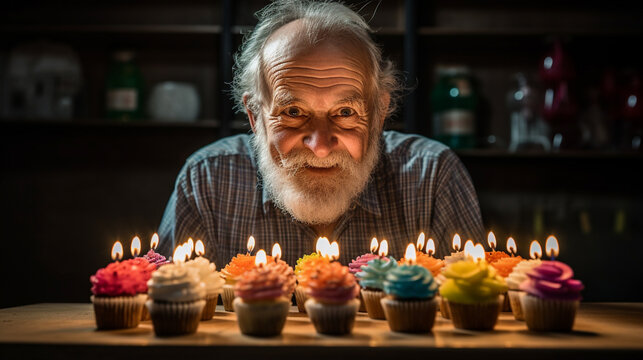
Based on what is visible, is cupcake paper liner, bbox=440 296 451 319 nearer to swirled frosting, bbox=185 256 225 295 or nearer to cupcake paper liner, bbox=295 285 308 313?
cupcake paper liner, bbox=295 285 308 313

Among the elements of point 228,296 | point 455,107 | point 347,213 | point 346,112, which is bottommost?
point 228,296

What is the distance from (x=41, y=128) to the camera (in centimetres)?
418

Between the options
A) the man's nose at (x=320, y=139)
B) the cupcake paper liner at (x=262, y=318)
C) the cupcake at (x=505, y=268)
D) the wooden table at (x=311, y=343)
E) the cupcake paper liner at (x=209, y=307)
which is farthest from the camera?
the man's nose at (x=320, y=139)

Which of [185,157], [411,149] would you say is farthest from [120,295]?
[185,157]

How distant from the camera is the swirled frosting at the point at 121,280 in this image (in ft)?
4.94

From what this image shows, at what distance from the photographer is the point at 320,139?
7.48ft

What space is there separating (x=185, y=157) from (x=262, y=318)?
301 centimetres

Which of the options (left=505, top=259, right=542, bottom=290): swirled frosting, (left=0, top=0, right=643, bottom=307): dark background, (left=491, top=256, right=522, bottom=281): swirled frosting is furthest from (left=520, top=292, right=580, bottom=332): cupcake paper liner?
(left=0, top=0, right=643, bottom=307): dark background

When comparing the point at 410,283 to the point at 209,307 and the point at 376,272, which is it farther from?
the point at 209,307

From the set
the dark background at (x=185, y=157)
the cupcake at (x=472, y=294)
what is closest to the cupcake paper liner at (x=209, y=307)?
the cupcake at (x=472, y=294)

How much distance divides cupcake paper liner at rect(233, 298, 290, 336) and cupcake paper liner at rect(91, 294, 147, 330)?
297mm

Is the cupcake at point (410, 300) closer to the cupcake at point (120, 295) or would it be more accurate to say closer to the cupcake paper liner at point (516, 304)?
the cupcake paper liner at point (516, 304)

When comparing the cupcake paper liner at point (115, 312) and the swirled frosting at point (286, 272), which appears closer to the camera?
the cupcake paper liner at point (115, 312)

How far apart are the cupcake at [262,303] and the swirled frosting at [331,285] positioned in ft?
0.25
